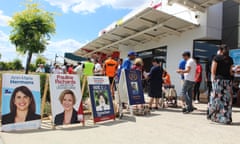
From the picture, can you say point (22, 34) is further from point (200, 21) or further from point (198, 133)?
point (198, 133)

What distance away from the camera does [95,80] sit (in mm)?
6324

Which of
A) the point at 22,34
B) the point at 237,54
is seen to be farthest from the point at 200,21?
the point at 22,34

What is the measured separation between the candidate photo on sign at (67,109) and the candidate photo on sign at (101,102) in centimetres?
62

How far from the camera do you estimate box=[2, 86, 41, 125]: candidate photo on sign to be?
4891mm

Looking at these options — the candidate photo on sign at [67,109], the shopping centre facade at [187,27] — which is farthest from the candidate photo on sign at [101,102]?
the shopping centre facade at [187,27]

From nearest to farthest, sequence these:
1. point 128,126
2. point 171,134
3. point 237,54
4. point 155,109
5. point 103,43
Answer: point 171,134 → point 128,126 → point 155,109 → point 237,54 → point 103,43

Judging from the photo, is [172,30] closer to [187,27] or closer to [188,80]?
[187,27]

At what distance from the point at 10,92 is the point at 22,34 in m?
10.5

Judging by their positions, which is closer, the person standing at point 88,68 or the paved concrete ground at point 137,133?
the paved concrete ground at point 137,133

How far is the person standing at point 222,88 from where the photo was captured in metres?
6.37

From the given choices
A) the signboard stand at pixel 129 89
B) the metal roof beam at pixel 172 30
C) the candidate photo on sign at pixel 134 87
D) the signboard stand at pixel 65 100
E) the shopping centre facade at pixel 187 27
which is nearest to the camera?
the signboard stand at pixel 65 100

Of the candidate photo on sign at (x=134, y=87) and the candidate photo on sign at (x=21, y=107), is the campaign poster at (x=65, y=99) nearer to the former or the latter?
the candidate photo on sign at (x=21, y=107)

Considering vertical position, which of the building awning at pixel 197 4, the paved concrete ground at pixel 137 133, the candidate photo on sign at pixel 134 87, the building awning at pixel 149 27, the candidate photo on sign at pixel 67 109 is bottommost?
the paved concrete ground at pixel 137 133

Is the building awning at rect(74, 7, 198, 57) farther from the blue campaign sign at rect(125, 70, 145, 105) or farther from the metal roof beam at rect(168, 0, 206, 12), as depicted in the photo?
the blue campaign sign at rect(125, 70, 145, 105)
